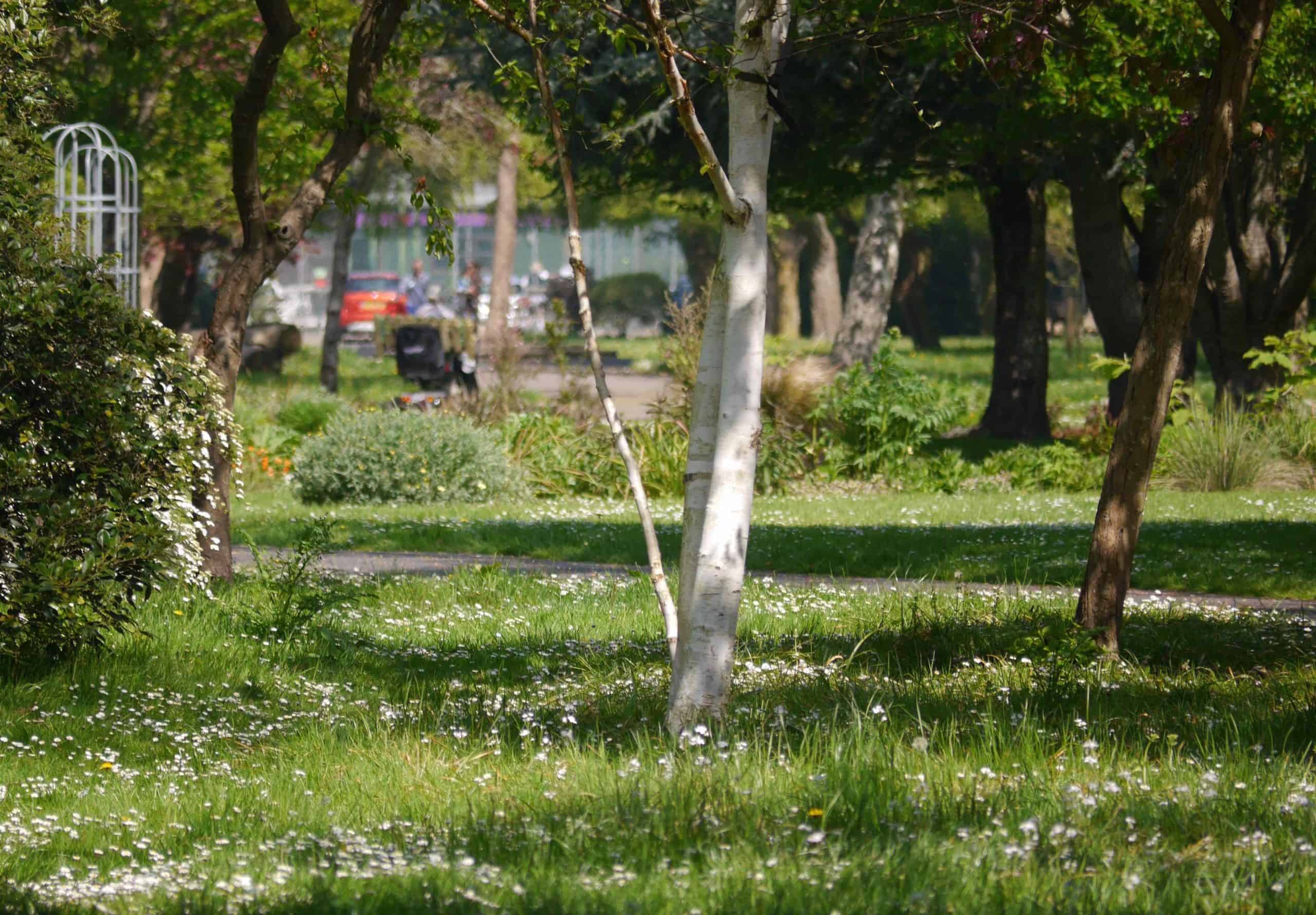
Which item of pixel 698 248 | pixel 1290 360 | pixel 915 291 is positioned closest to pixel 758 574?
pixel 1290 360

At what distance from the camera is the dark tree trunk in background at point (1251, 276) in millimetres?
16328

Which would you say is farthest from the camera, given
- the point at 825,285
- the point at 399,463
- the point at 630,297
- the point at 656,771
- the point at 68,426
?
the point at 630,297

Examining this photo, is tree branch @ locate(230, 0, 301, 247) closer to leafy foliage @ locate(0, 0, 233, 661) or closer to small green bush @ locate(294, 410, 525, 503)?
leafy foliage @ locate(0, 0, 233, 661)

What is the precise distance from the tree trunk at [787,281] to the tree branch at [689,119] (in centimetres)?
4370

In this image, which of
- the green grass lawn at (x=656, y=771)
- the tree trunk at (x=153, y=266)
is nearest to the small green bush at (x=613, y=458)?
the green grass lawn at (x=656, y=771)

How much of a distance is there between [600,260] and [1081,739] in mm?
96848

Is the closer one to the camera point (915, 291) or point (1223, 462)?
point (1223, 462)

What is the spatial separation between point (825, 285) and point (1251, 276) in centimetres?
2509

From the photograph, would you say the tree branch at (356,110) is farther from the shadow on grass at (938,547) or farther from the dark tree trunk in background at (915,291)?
the dark tree trunk in background at (915,291)

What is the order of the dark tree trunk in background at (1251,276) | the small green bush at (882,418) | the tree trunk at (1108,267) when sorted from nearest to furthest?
1. the small green bush at (882,418)
2. the dark tree trunk in background at (1251,276)
3. the tree trunk at (1108,267)

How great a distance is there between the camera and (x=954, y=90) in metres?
16.5

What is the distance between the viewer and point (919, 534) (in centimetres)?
1122

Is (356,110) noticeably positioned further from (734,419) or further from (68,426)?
(734,419)

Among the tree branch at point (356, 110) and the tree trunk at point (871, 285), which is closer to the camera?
the tree branch at point (356, 110)
